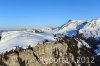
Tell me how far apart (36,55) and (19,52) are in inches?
498

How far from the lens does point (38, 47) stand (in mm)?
192000

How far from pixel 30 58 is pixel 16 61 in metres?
10.00

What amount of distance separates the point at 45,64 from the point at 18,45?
24.5m

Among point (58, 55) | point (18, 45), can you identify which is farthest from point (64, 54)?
point (18, 45)

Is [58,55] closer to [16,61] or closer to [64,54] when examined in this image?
[64,54]

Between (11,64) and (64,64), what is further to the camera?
(64,64)

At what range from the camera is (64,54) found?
197000 mm

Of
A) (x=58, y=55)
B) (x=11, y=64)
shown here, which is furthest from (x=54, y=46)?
(x=11, y=64)

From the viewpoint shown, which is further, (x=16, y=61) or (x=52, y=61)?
(x=52, y=61)

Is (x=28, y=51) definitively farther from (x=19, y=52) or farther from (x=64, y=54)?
(x=64, y=54)

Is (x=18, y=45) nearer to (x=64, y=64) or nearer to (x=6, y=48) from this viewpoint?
(x=6, y=48)

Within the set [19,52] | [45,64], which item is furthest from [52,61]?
[19,52]

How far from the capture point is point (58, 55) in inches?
7677

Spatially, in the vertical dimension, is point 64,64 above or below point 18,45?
below
